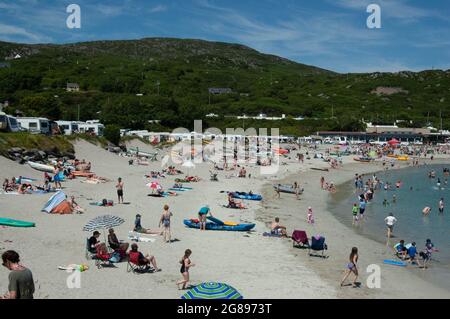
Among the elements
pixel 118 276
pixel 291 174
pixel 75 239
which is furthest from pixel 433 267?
pixel 291 174

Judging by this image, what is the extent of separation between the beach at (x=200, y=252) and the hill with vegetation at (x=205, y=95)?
39.4 meters

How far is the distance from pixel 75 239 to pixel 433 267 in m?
10.7

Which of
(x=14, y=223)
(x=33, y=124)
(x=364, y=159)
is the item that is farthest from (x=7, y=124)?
(x=364, y=159)

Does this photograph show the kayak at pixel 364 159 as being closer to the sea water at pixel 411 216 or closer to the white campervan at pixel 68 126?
the sea water at pixel 411 216

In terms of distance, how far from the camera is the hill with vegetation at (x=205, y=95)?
79.4 m

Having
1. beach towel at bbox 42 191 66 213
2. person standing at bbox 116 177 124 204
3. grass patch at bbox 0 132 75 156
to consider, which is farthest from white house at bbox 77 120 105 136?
beach towel at bbox 42 191 66 213

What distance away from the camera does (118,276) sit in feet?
34.7

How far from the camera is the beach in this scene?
10.2 metres

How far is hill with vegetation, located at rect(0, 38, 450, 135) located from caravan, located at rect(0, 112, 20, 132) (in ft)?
57.4

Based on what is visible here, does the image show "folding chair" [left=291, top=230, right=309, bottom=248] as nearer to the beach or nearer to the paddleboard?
the beach

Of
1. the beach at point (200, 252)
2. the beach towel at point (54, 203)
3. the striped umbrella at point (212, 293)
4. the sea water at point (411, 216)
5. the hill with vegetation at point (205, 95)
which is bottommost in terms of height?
the sea water at point (411, 216)

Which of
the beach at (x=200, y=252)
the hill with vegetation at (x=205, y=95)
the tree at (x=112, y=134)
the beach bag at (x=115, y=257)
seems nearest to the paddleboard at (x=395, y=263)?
the beach at (x=200, y=252)

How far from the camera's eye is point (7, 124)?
3609 cm

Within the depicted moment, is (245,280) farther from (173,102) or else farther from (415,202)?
(173,102)
